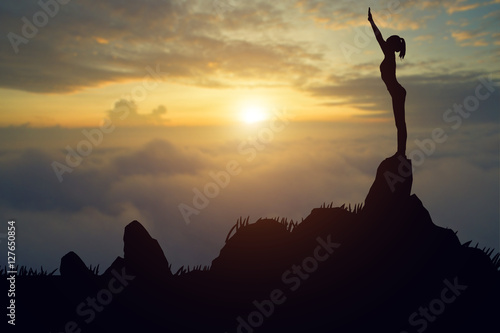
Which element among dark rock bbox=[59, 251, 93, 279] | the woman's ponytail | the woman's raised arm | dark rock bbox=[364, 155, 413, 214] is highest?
the woman's raised arm

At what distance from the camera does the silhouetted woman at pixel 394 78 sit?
17.0 m

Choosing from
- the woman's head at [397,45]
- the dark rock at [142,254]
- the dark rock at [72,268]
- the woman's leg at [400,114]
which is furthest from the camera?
the dark rock at [72,268]

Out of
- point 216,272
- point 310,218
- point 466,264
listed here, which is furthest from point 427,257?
point 216,272

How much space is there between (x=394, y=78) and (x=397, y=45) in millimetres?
1169

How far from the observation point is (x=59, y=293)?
18.4m

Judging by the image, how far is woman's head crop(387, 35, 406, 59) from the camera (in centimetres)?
1725

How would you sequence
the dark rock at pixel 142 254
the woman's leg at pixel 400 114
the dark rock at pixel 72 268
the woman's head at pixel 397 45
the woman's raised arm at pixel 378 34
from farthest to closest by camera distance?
1. the dark rock at pixel 72 268
2. the dark rock at pixel 142 254
3. the woman's head at pixel 397 45
4. the woman's leg at pixel 400 114
5. the woman's raised arm at pixel 378 34

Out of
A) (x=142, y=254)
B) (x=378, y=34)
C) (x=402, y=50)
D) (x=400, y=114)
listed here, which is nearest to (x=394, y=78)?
(x=402, y=50)

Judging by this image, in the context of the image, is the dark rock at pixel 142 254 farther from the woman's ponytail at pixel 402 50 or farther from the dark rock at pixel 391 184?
the woman's ponytail at pixel 402 50

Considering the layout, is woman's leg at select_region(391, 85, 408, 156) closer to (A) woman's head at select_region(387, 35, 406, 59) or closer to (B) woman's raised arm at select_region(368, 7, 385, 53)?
(A) woman's head at select_region(387, 35, 406, 59)

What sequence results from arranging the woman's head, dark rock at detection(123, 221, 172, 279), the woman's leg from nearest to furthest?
1. the woman's leg
2. the woman's head
3. dark rock at detection(123, 221, 172, 279)

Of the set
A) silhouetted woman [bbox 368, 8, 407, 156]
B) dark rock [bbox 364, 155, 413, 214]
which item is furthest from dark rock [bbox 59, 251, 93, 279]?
silhouetted woman [bbox 368, 8, 407, 156]

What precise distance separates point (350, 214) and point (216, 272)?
541 cm

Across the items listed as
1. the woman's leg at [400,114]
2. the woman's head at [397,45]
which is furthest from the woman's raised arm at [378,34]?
the woman's leg at [400,114]
